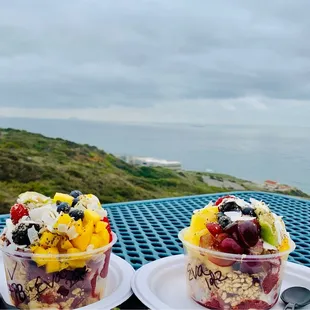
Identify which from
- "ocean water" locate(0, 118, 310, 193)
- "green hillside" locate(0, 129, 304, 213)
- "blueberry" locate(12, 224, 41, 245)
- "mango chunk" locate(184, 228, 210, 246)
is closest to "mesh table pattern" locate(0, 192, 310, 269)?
"mango chunk" locate(184, 228, 210, 246)

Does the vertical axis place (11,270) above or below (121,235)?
above

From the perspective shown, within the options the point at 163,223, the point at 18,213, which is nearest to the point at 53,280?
the point at 18,213

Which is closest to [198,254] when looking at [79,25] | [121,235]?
[121,235]

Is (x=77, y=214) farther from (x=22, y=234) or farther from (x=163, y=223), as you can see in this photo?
(x=163, y=223)

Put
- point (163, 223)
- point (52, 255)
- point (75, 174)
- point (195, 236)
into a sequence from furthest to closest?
point (75, 174) < point (163, 223) < point (195, 236) < point (52, 255)

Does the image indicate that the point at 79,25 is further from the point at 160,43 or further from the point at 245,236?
the point at 245,236

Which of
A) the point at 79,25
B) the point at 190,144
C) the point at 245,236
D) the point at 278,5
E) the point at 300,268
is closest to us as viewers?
the point at 245,236
